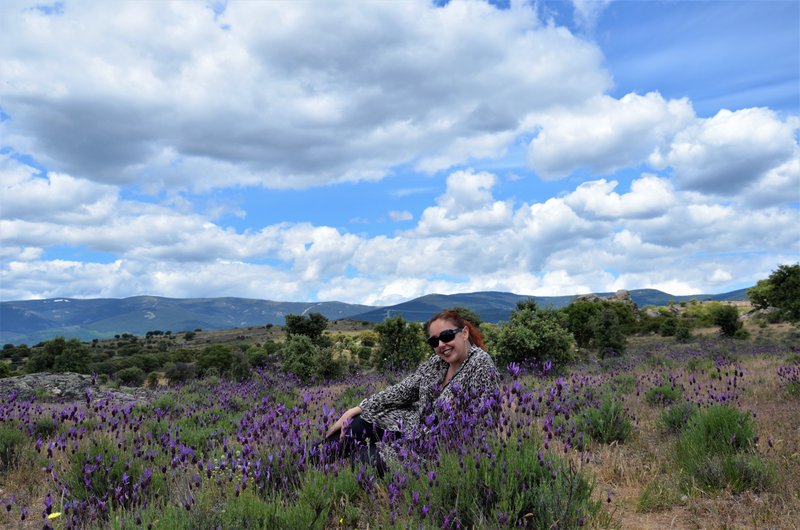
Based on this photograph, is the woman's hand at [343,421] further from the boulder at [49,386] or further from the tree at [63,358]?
the tree at [63,358]

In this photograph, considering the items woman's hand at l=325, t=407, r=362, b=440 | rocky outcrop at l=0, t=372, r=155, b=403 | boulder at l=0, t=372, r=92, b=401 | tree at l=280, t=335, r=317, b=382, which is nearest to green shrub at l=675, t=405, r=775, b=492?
woman's hand at l=325, t=407, r=362, b=440

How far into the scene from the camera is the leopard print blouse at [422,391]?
159 inches

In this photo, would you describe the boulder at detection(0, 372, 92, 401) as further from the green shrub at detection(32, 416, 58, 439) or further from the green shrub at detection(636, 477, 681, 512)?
the green shrub at detection(636, 477, 681, 512)

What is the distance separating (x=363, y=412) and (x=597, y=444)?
2373 mm

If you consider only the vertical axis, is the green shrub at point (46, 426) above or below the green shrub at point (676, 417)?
below

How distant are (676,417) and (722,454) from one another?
4.61ft

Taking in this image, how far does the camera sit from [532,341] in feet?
47.0

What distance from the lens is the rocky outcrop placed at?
40.5 feet

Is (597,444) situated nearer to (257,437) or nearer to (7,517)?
(257,437)

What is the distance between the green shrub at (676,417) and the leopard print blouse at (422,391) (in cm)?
250

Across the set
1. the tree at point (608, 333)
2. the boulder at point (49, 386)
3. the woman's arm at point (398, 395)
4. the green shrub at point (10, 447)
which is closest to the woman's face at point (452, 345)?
the woman's arm at point (398, 395)

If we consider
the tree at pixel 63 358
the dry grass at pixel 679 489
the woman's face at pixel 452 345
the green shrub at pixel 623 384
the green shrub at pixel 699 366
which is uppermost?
the woman's face at pixel 452 345

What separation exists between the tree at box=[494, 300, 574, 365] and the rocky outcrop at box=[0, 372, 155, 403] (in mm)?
9778

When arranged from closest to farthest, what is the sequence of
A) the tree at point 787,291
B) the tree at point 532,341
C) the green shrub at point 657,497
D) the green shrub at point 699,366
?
the green shrub at point 657,497 < the green shrub at point 699,366 < the tree at point 532,341 < the tree at point 787,291
